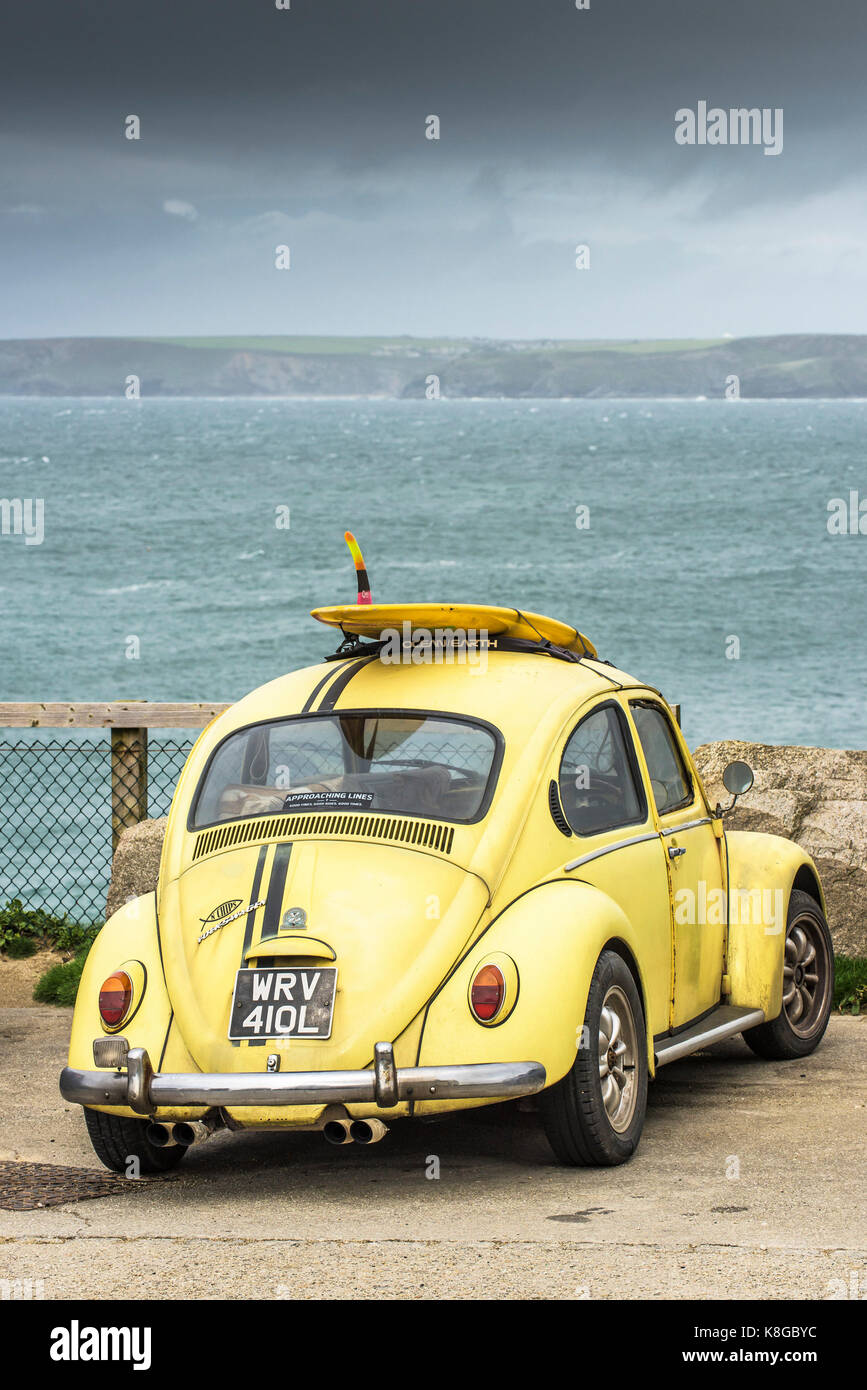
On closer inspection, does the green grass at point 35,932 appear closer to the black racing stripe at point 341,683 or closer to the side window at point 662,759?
the black racing stripe at point 341,683

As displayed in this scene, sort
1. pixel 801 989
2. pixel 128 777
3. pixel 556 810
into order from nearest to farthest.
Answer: pixel 556 810
pixel 801 989
pixel 128 777

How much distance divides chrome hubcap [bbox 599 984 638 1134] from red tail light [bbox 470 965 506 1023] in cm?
55

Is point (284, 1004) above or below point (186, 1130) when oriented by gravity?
above

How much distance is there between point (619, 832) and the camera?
22.0ft

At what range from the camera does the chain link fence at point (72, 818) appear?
10.7 meters

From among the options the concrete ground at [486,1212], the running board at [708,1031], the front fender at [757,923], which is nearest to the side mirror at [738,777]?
the front fender at [757,923]

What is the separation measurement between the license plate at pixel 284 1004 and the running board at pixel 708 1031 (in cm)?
150

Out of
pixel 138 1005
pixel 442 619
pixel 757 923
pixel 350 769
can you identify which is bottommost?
pixel 757 923

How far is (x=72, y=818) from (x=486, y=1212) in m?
7.93

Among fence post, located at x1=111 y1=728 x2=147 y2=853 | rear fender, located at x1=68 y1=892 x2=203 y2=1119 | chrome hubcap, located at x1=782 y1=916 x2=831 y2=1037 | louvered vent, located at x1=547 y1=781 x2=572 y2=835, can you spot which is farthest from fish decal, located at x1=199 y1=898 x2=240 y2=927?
fence post, located at x1=111 y1=728 x2=147 y2=853

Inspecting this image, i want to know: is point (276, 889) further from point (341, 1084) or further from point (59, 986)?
point (59, 986)

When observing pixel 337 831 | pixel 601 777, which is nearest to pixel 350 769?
pixel 337 831

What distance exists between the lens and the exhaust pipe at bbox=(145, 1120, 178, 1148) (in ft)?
19.3

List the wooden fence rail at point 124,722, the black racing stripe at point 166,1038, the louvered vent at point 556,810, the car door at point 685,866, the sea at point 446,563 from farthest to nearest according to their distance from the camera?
the sea at point 446,563, the wooden fence rail at point 124,722, the car door at point 685,866, the louvered vent at point 556,810, the black racing stripe at point 166,1038
